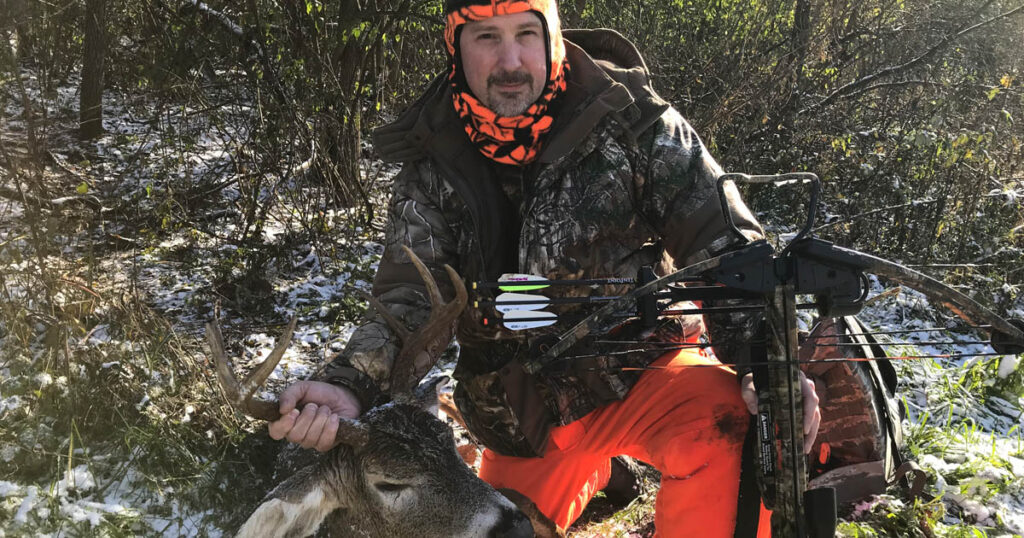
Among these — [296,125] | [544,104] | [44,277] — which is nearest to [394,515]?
[544,104]

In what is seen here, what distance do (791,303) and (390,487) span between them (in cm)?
158

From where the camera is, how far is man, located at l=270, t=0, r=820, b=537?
2.92 meters

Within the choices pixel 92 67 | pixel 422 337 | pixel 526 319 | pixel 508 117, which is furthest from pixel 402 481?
pixel 92 67

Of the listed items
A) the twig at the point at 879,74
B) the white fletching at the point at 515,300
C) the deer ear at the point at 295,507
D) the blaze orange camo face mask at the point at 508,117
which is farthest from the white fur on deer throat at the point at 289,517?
the twig at the point at 879,74

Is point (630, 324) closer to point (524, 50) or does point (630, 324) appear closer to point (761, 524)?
point (761, 524)

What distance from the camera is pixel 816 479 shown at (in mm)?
3217

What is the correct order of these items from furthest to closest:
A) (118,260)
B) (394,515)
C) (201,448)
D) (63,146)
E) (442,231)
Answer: (63,146), (118,260), (201,448), (442,231), (394,515)

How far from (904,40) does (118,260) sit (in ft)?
26.6

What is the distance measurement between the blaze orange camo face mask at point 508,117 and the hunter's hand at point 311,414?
121 cm

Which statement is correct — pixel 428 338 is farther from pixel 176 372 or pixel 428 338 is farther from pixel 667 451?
pixel 176 372

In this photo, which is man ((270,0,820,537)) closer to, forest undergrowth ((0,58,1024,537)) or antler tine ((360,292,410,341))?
antler tine ((360,292,410,341))

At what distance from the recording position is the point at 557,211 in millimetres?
3133

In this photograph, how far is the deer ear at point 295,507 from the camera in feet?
7.91

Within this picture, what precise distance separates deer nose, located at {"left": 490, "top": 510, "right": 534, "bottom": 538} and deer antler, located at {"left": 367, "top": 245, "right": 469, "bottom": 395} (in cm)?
62
